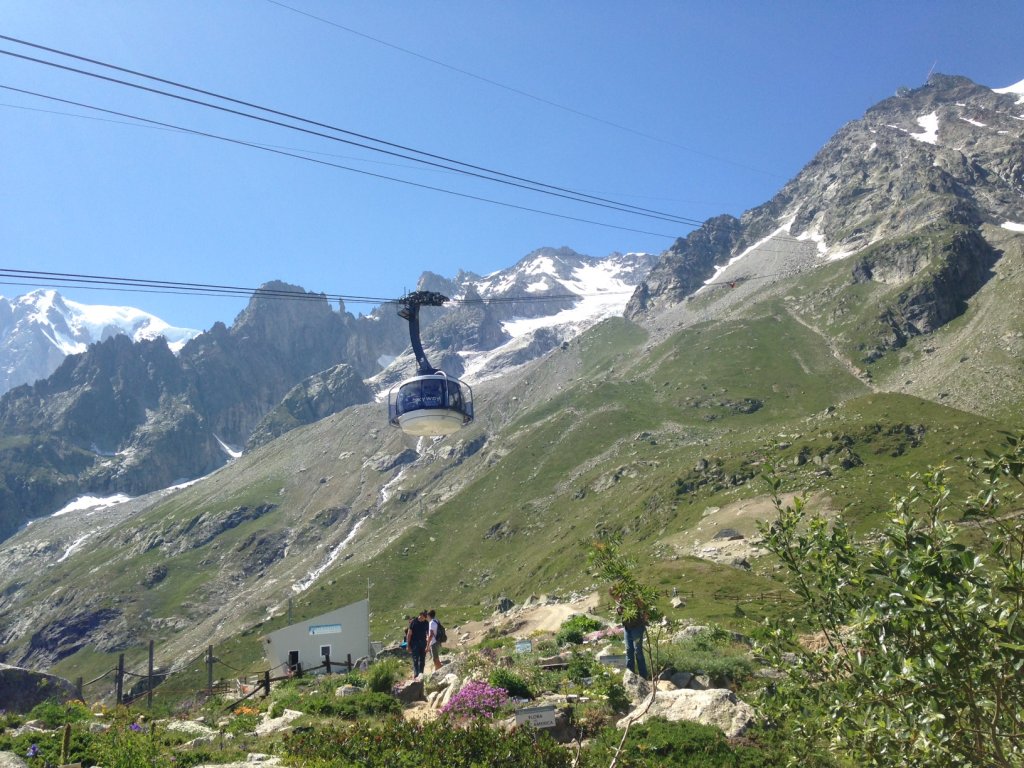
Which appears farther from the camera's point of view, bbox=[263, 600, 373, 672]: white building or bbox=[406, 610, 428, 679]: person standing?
bbox=[263, 600, 373, 672]: white building

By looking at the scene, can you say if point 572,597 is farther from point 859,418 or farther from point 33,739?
point 859,418

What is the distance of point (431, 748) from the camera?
14.2m

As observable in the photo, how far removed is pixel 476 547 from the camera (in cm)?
17288

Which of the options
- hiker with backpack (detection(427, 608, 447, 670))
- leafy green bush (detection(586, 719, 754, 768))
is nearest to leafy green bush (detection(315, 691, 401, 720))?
leafy green bush (detection(586, 719, 754, 768))

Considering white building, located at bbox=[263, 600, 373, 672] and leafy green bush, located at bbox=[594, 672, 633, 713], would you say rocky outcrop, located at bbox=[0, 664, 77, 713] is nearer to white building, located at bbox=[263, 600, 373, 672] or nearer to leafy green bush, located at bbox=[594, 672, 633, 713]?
white building, located at bbox=[263, 600, 373, 672]

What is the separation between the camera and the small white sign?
15.5m

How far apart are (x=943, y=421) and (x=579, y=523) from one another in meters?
67.8

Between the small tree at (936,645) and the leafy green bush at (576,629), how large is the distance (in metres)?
22.7

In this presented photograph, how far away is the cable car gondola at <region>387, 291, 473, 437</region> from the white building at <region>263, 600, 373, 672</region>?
1053cm

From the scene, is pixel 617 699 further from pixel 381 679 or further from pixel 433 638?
pixel 433 638

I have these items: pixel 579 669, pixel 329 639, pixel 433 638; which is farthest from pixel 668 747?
pixel 329 639

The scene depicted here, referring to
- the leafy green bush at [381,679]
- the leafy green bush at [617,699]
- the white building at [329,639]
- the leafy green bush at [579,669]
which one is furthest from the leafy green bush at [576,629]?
the leafy green bush at [617,699]

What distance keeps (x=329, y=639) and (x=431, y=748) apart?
23.1 m

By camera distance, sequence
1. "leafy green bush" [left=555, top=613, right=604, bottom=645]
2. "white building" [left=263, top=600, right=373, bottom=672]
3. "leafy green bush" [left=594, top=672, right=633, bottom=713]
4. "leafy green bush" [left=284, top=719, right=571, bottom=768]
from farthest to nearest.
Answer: "white building" [left=263, top=600, right=373, bottom=672], "leafy green bush" [left=555, top=613, right=604, bottom=645], "leafy green bush" [left=594, top=672, right=633, bottom=713], "leafy green bush" [left=284, top=719, right=571, bottom=768]
